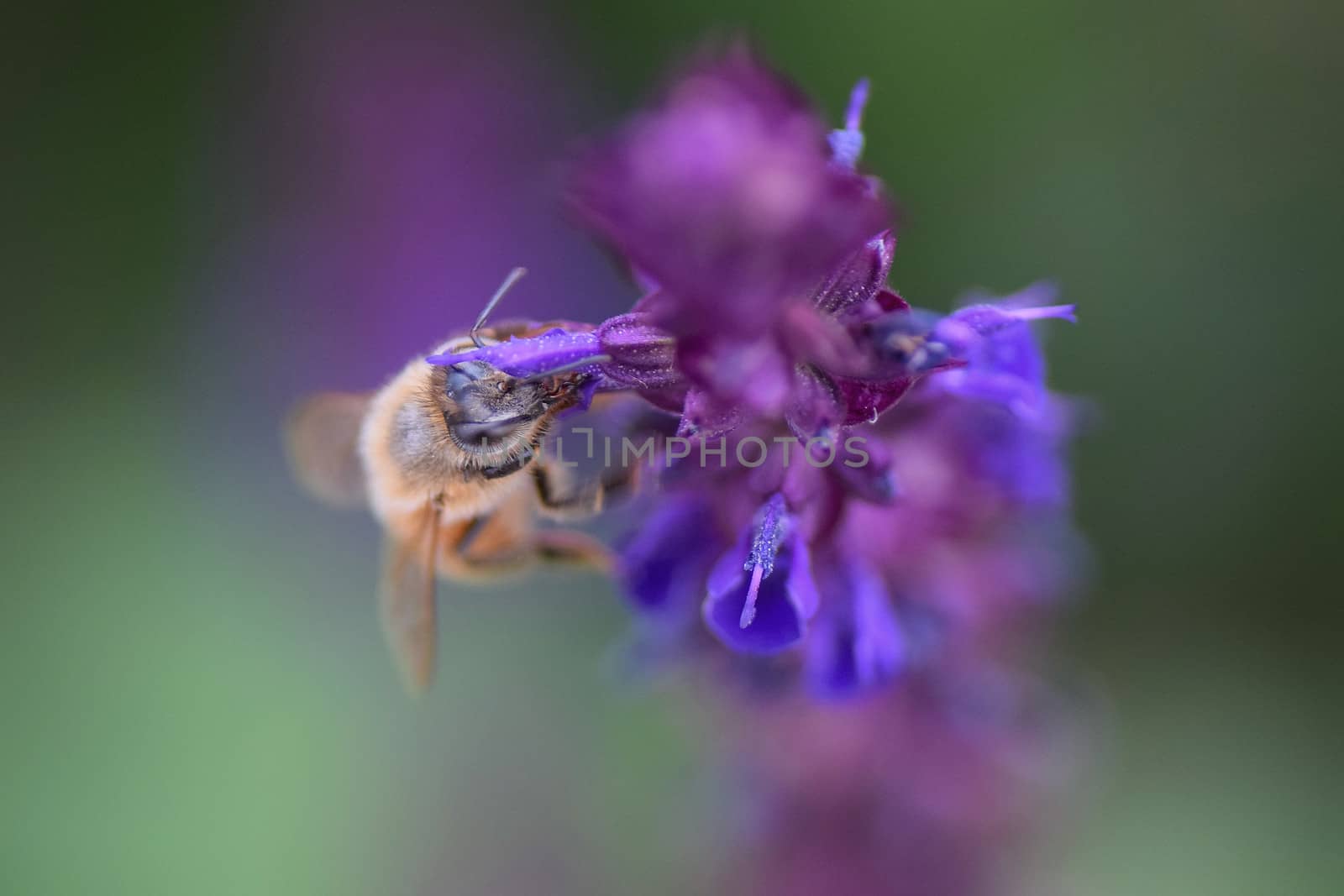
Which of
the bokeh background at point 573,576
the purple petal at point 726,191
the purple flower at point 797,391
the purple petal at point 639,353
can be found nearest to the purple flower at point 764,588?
the purple flower at point 797,391

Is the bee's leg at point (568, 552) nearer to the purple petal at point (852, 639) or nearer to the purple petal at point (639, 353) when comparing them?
the purple petal at point (852, 639)

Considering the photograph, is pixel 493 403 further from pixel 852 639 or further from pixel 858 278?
pixel 852 639

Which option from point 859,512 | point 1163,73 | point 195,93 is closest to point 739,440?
point 859,512

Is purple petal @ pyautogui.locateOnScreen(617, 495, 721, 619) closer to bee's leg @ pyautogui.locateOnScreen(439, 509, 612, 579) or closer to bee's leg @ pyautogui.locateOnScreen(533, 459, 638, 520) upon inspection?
bee's leg @ pyautogui.locateOnScreen(533, 459, 638, 520)

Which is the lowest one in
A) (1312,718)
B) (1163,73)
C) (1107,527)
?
(1312,718)

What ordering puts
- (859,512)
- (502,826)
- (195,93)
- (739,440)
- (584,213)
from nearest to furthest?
(584,213), (739,440), (859,512), (502,826), (195,93)

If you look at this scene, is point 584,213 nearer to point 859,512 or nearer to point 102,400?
point 859,512

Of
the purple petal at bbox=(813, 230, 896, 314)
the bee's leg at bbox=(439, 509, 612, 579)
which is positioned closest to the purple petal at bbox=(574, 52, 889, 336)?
the purple petal at bbox=(813, 230, 896, 314)

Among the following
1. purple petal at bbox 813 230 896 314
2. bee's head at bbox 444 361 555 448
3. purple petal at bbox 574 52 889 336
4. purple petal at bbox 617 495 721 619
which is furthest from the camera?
purple petal at bbox 617 495 721 619
